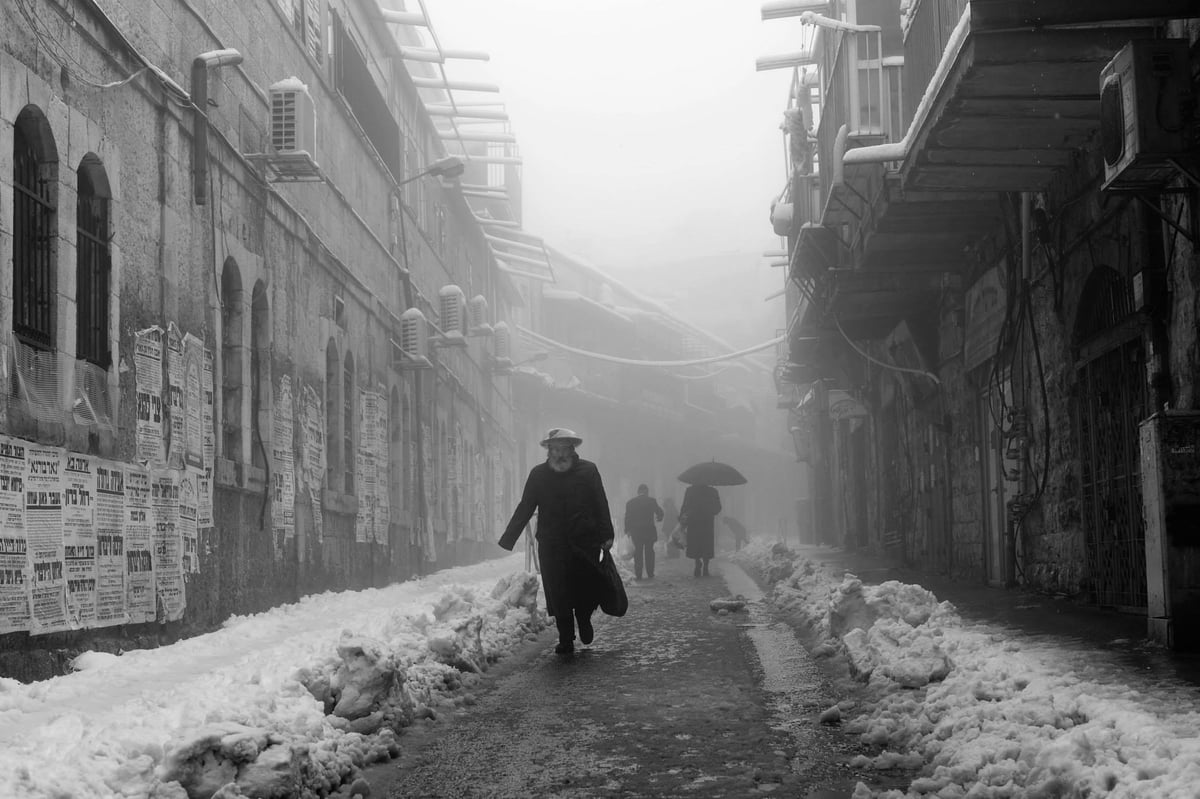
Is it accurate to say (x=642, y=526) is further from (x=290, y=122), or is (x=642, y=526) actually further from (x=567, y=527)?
(x=567, y=527)

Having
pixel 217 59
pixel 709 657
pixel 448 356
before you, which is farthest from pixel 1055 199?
pixel 448 356

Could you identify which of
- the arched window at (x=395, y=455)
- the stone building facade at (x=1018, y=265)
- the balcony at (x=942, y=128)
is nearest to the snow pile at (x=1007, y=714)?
the stone building facade at (x=1018, y=265)

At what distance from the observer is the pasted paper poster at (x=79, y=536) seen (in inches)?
340

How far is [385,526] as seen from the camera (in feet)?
66.7

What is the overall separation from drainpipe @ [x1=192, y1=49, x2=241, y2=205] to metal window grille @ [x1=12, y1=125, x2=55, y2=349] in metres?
3.03

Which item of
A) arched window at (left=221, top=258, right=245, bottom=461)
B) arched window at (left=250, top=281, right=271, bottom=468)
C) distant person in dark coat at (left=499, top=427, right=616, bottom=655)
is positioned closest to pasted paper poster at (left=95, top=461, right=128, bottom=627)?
distant person in dark coat at (left=499, top=427, right=616, bottom=655)

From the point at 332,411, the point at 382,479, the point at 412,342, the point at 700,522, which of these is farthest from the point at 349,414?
the point at 700,522

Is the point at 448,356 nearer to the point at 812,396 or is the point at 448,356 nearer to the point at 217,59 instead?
the point at 812,396

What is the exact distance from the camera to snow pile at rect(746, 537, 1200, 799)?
4.91 m

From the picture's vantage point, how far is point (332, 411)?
57.4ft

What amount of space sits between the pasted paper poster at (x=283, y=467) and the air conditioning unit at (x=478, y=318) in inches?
563

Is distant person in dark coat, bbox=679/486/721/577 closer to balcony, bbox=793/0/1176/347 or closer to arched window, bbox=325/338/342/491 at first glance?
balcony, bbox=793/0/1176/347

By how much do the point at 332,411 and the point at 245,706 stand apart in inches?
445

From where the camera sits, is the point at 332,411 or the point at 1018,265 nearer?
the point at 1018,265
